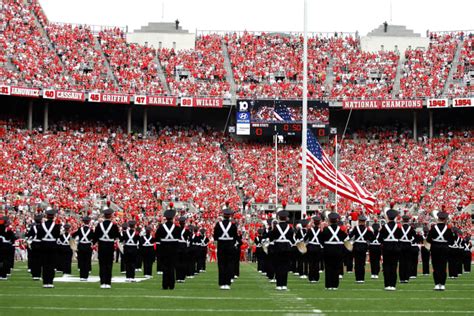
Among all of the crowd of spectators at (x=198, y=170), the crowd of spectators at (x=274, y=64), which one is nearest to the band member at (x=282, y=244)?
the crowd of spectators at (x=198, y=170)

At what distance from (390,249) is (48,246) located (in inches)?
288

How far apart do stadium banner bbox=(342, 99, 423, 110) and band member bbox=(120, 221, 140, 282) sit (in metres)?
34.0

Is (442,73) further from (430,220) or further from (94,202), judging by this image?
(94,202)

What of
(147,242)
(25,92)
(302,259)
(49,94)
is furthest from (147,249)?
(49,94)

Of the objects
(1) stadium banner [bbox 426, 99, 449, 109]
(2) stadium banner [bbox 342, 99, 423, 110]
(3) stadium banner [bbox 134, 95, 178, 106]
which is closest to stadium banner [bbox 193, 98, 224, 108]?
(3) stadium banner [bbox 134, 95, 178, 106]

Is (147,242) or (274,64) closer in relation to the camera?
(147,242)

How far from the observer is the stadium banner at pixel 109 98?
181 feet

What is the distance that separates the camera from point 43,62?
57.3m

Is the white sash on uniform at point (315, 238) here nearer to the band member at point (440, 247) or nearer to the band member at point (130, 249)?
the band member at point (440, 247)

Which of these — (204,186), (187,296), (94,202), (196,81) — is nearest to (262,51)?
(196,81)

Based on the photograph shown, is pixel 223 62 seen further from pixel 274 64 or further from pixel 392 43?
pixel 392 43

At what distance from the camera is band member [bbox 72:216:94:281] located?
77.9ft

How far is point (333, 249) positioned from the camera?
2022 cm

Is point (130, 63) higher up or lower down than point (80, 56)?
lower down
